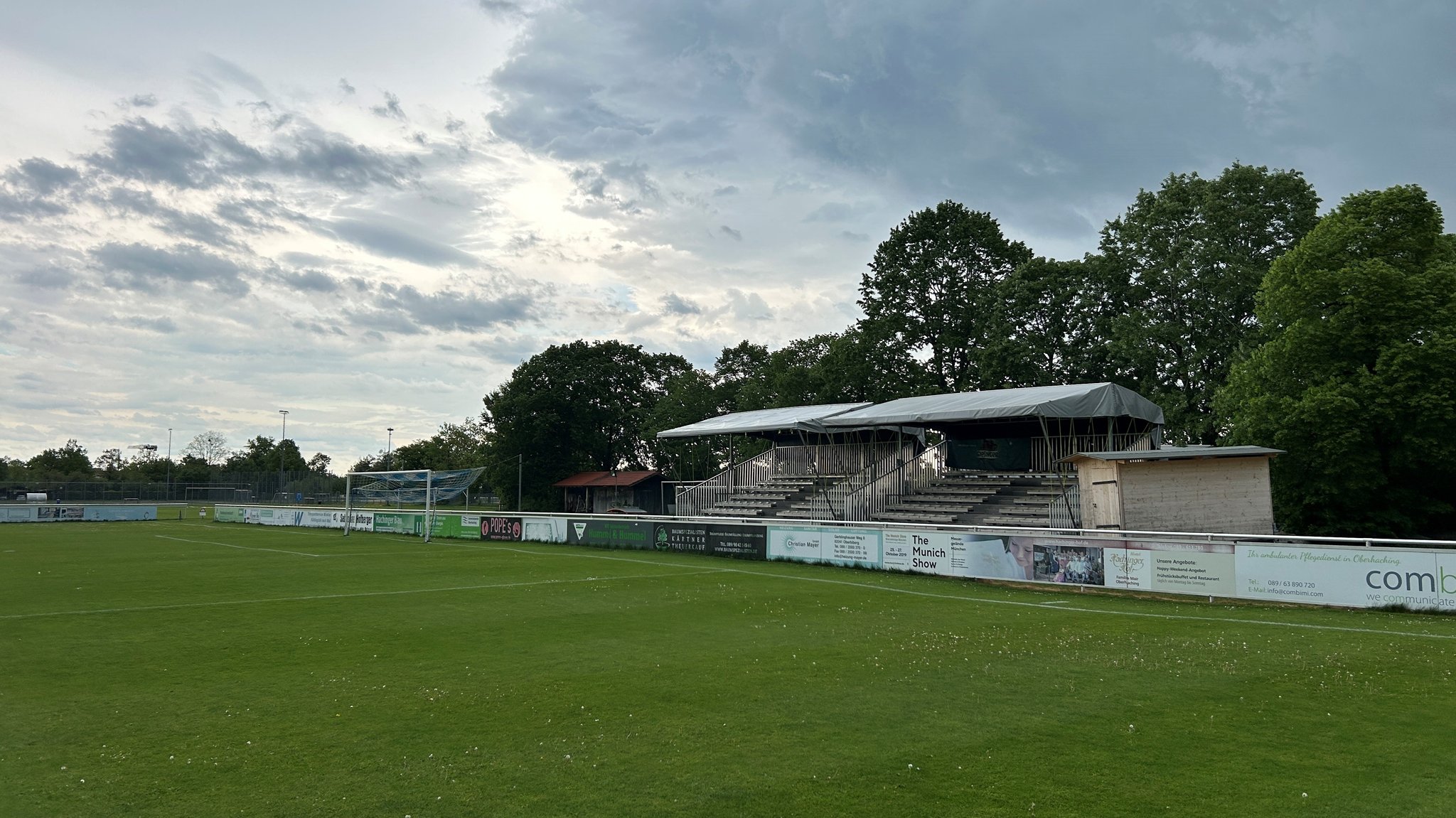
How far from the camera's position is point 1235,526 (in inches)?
990

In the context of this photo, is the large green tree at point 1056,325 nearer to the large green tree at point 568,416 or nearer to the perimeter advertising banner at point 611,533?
the perimeter advertising banner at point 611,533

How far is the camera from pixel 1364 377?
28.4m

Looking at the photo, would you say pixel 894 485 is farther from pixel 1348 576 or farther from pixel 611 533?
pixel 1348 576

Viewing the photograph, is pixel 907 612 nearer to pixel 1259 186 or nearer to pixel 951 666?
pixel 951 666

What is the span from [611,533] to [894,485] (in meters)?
11.3

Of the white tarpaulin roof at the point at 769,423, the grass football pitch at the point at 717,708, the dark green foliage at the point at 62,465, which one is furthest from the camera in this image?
the dark green foliage at the point at 62,465

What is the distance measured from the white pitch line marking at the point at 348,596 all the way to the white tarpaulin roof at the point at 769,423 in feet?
39.6

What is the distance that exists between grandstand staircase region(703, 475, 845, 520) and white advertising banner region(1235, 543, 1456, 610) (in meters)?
17.9

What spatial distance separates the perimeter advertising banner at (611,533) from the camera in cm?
3372

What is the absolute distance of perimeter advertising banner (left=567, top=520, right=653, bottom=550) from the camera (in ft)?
111

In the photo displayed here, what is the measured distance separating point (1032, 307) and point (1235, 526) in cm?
2159

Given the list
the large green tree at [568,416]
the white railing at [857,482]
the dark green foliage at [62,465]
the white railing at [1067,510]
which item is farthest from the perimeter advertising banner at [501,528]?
the dark green foliage at [62,465]

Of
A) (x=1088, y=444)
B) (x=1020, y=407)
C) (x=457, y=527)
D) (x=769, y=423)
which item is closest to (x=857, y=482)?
(x=769, y=423)

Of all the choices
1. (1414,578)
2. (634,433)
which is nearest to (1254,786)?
(1414,578)
